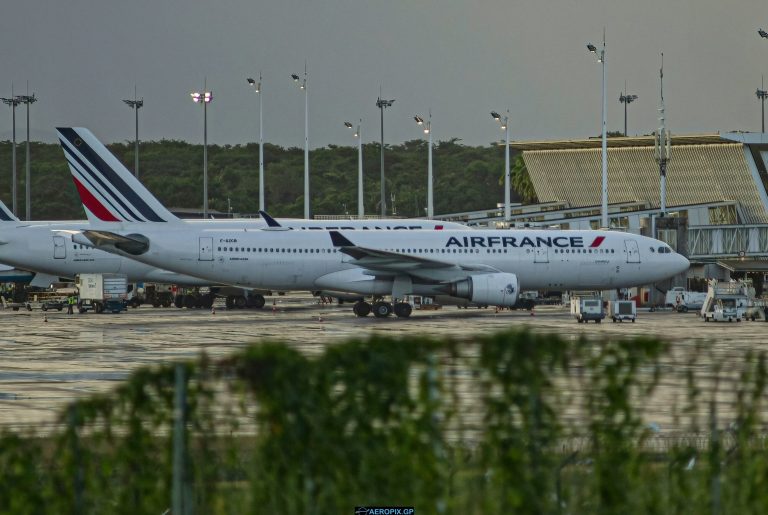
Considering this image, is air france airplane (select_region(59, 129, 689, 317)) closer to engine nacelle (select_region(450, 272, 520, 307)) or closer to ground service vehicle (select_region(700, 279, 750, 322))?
engine nacelle (select_region(450, 272, 520, 307))

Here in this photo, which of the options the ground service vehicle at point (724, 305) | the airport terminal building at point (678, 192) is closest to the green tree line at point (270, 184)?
the airport terminal building at point (678, 192)

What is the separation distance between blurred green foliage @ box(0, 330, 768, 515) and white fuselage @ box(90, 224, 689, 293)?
4542 cm

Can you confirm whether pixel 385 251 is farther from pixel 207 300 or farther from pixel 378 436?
pixel 378 436

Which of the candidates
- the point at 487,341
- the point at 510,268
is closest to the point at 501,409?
the point at 487,341

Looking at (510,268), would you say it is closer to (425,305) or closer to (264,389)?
(425,305)

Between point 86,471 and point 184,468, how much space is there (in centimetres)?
79

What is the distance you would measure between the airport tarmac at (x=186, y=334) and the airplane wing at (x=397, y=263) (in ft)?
7.06

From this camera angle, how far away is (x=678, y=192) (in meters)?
116

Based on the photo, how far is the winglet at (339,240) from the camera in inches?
2146

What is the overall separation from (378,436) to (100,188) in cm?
5340

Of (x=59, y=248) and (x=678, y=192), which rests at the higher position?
(x=678, y=192)

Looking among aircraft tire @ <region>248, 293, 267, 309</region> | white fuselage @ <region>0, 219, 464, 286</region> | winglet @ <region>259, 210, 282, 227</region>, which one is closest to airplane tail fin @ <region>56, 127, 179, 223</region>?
white fuselage @ <region>0, 219, 464, 286</region>

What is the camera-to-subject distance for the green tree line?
16750 centimetres

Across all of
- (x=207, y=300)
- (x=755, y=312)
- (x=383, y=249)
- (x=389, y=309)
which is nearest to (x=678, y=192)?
(x=207, y=300)
